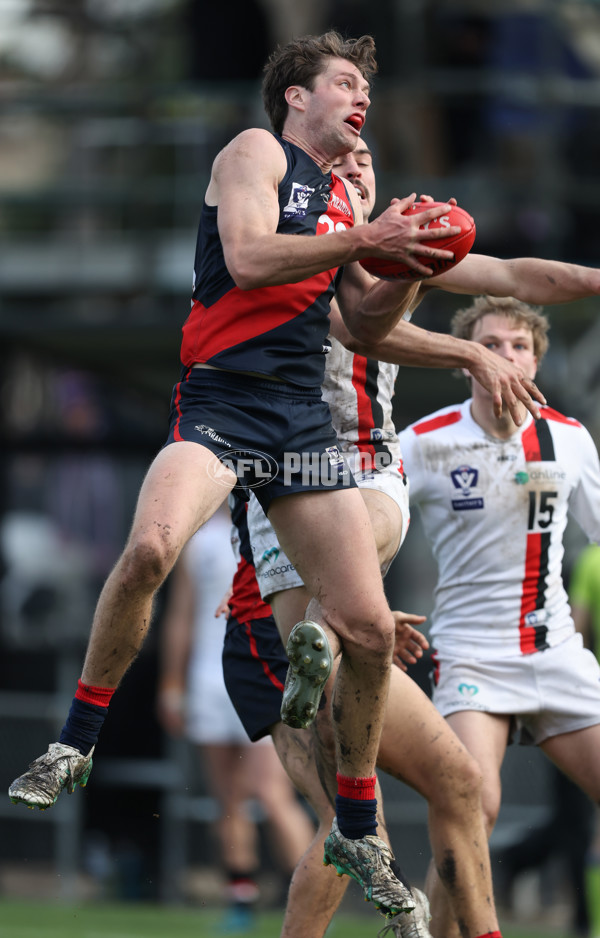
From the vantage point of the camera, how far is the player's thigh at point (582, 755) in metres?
5.91

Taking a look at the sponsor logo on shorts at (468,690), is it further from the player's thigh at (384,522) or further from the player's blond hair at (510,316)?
the player's blond hair at (510,316)

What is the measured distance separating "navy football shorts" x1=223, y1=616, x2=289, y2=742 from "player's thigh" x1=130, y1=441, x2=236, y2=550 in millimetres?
1305

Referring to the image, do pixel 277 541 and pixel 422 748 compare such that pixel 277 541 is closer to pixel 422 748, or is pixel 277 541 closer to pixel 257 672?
pixel 257 672

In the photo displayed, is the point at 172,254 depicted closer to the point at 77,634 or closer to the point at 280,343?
the point at 77,634

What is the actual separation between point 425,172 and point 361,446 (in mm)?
7032

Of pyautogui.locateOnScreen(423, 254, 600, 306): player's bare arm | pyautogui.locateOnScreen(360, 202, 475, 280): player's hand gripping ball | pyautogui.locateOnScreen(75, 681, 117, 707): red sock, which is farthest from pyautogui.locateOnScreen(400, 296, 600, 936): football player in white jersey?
pyautogui.locateOnScreen(75, 681, 117, 707): red sock

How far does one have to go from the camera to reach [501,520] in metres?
6.22

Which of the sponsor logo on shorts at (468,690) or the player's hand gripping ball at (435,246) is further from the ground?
the player's hand gripping ball at (435,246)

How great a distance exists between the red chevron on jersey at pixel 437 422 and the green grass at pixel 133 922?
Result: 4.31 metres

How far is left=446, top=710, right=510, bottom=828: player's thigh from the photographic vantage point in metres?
5.81

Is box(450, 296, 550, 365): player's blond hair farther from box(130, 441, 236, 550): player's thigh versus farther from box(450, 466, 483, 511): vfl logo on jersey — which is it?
box(130, 441, 236, 550): player's thigh

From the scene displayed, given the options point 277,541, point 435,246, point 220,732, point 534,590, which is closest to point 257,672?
point 277,541

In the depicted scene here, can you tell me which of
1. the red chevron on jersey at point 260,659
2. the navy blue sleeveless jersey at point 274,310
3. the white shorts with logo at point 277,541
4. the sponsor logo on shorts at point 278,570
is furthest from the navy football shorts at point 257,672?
the navy blue sleeveless jersey at point 274,310

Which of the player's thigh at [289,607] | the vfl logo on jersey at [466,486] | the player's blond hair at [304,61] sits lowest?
the player's thigh at [289,607]
